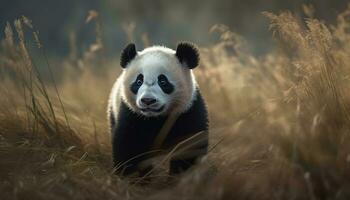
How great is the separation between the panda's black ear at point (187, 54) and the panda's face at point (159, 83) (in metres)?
0.05

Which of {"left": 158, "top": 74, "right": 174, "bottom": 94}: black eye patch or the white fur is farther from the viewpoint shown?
{"left": 158, "top": 74, "right": 174, "bottom": 94}: black eye patch

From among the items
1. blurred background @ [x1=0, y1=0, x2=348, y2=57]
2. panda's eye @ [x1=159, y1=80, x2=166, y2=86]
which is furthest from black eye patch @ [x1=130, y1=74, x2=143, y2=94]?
blurred background @ [x1=0, y1=0, x2=348, y2=57]

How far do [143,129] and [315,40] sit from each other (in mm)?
1552

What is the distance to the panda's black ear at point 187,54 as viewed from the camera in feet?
19.2

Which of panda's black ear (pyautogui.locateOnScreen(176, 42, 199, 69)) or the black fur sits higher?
panda's black ear (pyautogui.locateOnScreen(176, 42, 199, 69))

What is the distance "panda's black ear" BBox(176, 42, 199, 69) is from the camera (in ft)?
19.2

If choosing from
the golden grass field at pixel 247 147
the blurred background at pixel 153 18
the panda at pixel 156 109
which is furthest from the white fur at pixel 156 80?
the blurred background at pixel 153 18

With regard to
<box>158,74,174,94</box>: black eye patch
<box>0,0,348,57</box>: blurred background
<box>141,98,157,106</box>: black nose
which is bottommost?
<box>0,0,348,57</box>: blurred background

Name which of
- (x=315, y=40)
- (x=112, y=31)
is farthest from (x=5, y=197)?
(x=112, y=31)

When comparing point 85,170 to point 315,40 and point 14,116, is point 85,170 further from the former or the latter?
point 315,40

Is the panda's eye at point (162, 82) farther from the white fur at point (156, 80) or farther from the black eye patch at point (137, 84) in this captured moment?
the black eye patch at point (137, 84)

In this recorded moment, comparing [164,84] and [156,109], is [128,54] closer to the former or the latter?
[164,84]

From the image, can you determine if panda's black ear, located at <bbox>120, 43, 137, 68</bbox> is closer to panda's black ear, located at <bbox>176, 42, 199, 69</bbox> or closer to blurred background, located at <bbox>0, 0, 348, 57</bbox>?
panda's black ear, located at <bbox>176, 42, 199, 69</bbox>

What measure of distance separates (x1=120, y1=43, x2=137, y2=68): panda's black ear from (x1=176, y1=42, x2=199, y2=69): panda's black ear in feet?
1.28
